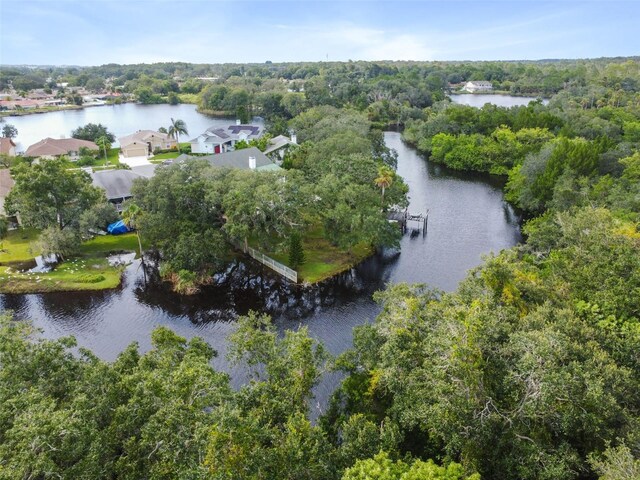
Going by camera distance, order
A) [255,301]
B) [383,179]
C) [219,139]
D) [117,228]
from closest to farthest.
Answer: [255,301] → [383,179] → [117,228] → [219,139]

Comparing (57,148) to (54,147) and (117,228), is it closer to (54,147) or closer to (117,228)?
(54,147)

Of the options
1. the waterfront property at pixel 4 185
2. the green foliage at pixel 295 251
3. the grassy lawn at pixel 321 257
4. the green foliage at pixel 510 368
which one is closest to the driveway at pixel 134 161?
the waterfront property at pixel 4 185

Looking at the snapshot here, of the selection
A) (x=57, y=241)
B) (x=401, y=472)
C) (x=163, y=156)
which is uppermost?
(x=163, y=156)

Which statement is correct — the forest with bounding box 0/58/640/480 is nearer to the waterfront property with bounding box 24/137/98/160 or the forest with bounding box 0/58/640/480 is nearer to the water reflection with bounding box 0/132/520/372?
the water reflection with bounding box 0/132/520/372

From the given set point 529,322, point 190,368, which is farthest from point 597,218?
point 190,368

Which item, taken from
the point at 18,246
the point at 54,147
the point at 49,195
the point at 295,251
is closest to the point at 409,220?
the point at 295,251

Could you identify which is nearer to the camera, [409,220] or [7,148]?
[409,220]
